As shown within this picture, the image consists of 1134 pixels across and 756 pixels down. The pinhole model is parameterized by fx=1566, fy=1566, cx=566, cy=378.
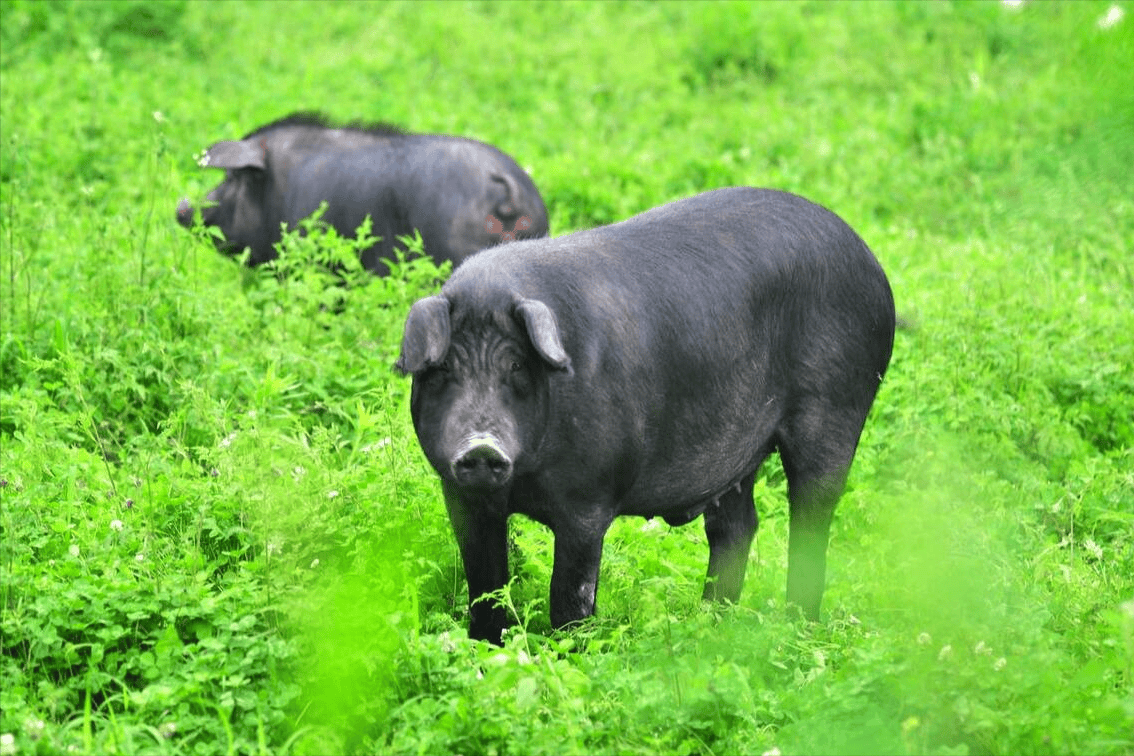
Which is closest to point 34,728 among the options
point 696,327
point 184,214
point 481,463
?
point 481,463

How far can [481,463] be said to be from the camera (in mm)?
4176

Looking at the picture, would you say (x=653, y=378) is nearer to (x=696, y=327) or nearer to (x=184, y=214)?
(x=696, y=327)

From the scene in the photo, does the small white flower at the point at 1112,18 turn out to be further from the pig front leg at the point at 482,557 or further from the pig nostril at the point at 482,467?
the pig front leg at the point at 482,557

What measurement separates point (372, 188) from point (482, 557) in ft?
13.3

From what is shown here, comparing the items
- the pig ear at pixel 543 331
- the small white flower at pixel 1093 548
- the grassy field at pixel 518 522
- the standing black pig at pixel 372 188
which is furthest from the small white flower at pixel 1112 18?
the standing black pig at pixel 372 188

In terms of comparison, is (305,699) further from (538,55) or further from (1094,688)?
(538,55)

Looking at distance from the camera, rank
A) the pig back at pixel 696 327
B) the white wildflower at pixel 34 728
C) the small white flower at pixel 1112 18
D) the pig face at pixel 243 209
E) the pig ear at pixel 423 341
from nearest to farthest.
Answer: the small white flower at pixel 1112 18 → the white wildflower at pixel 34 728 → the pig ear at pixel 423 341 → the pig back at pixel 696 327 → the pig face at pixel 243 209

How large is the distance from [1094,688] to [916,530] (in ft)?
3.83

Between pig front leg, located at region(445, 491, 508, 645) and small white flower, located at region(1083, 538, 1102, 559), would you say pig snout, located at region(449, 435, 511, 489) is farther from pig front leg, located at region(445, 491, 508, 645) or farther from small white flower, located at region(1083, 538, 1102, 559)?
small white flower, located at region(1083, 538, 1102, 559)

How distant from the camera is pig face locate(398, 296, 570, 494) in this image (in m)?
4.25

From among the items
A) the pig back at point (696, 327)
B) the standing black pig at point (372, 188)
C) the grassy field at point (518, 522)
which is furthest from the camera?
the standing black pig at point (372, 188)

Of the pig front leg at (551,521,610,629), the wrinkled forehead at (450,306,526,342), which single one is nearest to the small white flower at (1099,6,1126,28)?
the wrinkled forehead at (450,306,526,342)

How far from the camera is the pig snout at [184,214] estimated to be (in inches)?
340

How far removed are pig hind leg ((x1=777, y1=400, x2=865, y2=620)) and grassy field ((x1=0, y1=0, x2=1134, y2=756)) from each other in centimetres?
16
